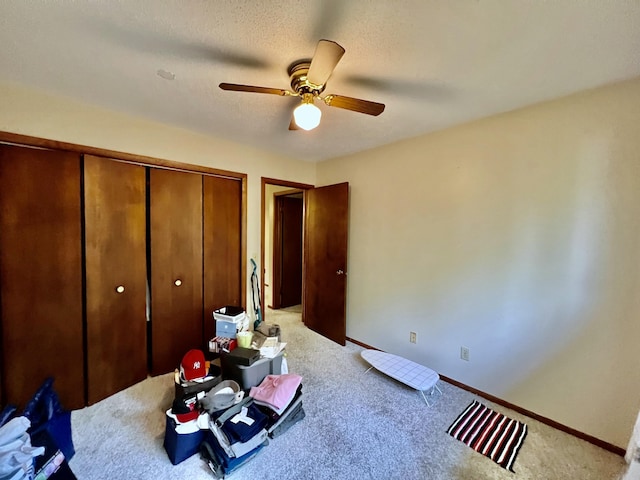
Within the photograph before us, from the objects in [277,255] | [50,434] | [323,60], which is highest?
[323,60]

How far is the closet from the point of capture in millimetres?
1844

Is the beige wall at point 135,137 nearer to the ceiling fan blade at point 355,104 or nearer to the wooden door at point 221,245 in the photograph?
the wooden door at point 221,245

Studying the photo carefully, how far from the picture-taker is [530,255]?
204 centimetres

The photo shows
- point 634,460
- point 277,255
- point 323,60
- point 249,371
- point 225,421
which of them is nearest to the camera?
point 634,460

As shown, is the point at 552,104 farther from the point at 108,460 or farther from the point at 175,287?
the point at 108,460

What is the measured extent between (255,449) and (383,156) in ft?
9.35

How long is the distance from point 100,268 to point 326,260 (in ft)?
7.57

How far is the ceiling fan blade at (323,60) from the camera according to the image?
1125 millimetres

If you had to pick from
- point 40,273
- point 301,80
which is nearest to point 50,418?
point 40,273

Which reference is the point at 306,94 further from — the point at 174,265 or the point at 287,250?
the point at 287,250

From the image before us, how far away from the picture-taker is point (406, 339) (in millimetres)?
2834

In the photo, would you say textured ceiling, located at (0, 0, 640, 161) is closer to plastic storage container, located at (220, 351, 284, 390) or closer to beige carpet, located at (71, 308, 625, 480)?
plastic storage container, located at (220, 351, 284, 390)

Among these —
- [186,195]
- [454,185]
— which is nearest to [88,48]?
[186,195]

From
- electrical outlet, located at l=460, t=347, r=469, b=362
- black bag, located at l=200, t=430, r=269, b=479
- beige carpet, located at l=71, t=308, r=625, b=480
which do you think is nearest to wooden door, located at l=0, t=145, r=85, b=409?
beige carpet, located at l=71, t=308, r=625, b=480
